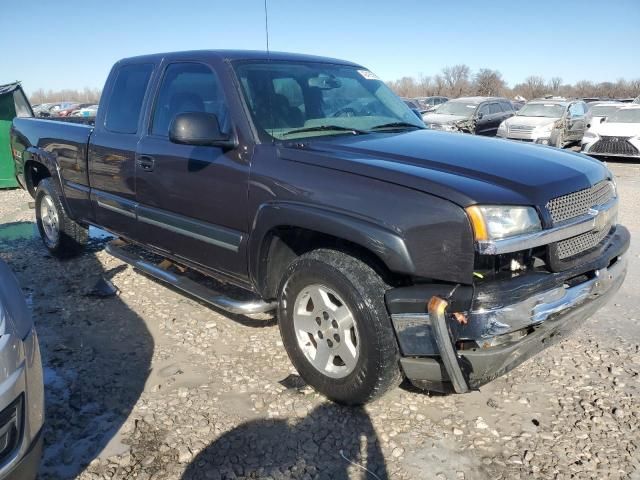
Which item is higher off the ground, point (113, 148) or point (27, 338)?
point (113, 148)

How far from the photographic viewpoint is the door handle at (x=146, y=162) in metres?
3.78

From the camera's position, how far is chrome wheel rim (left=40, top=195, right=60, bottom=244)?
5.53 meters

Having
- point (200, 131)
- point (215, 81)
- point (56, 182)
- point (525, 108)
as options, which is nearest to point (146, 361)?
point (200, 131)

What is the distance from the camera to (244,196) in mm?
3123

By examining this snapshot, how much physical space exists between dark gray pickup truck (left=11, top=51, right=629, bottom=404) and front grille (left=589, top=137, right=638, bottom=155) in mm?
12480

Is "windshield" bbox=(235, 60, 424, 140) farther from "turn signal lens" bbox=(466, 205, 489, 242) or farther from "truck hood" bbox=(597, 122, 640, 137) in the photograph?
"truck hood" bbox=(597, 122, 640, 137)

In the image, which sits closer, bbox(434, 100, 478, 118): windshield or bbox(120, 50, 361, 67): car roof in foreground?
bbox(120, 50, 361, 67): car roof in foreground

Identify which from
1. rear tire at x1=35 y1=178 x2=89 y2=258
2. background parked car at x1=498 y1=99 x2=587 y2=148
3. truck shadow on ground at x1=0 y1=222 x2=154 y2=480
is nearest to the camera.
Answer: truck shadow on ground at x1=0 y1=222 x2=154 y2=480

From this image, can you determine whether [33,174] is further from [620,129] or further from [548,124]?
[620,129]

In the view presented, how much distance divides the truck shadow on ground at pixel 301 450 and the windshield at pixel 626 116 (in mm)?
14814

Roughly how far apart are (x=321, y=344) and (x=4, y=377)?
62.1 inches

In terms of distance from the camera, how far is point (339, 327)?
9.21 ft

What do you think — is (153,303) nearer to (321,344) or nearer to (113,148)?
(113,148)

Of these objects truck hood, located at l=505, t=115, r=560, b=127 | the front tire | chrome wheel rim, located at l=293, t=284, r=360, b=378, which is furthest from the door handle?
truck hood, located at l=505, t=115, r=560, b=127
